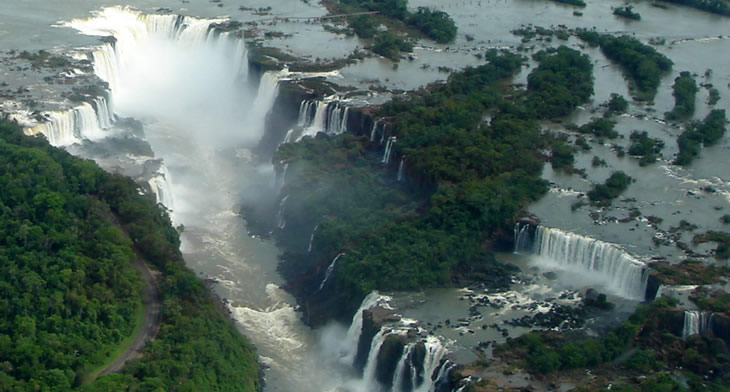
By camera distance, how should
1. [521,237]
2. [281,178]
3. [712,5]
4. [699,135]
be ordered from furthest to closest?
[712,5]
[699,135]
[281,178]
[521,237]

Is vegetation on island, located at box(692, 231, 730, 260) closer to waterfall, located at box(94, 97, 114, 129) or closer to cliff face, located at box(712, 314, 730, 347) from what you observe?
cliff face, located at box(712, 314, 730, 347)

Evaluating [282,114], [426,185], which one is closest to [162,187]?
[282,114]

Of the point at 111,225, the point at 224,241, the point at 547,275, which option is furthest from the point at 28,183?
the point at 547,275

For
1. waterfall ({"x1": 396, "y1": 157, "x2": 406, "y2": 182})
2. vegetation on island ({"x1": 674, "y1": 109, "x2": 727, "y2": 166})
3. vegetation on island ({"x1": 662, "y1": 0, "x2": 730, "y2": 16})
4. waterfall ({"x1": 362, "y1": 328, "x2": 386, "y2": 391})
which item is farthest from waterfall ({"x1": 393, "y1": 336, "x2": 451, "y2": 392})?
vegetation on island ({"x1": 662, "y1": 0, "x2": 730, "y2": 16})

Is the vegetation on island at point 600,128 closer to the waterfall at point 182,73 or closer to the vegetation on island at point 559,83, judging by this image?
the vegetation on island at point 559,83

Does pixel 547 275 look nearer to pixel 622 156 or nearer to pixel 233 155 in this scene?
pixel 622 156

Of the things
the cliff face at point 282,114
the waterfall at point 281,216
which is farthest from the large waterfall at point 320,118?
the waterfall at point 281,216

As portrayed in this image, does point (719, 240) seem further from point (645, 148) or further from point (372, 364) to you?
point (372, 364)
